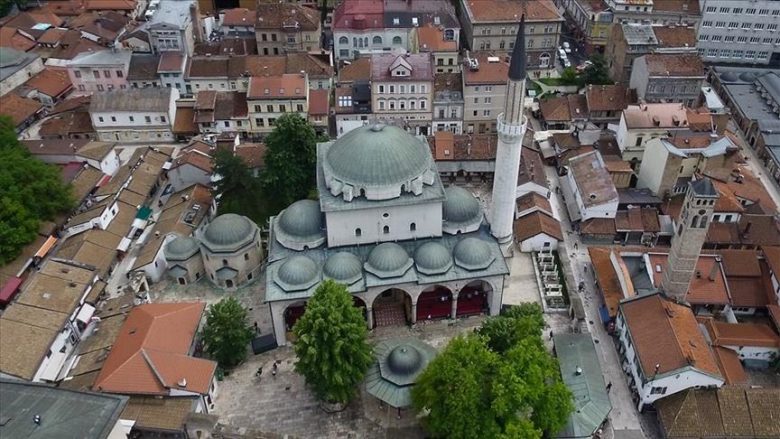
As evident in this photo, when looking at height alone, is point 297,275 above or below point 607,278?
above

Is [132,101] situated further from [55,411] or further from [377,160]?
[55,411]

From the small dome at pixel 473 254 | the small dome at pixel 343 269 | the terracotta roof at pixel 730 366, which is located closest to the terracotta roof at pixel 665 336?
the terracotta roof at pixel 730 366

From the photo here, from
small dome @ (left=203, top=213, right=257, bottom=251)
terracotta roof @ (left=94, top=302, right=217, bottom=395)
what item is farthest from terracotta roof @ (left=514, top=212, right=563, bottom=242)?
terracotta roof @ (left=94, top=302, right=217, bottom=395)

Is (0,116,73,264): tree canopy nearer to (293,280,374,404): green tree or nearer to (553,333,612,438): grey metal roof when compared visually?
(293,280,374,404): green tree

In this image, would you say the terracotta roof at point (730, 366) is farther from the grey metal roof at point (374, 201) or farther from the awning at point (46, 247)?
the awning at point (46, 247)

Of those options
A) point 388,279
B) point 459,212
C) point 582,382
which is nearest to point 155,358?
point 388,279

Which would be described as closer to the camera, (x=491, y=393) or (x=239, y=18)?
(x=491, y=393)
